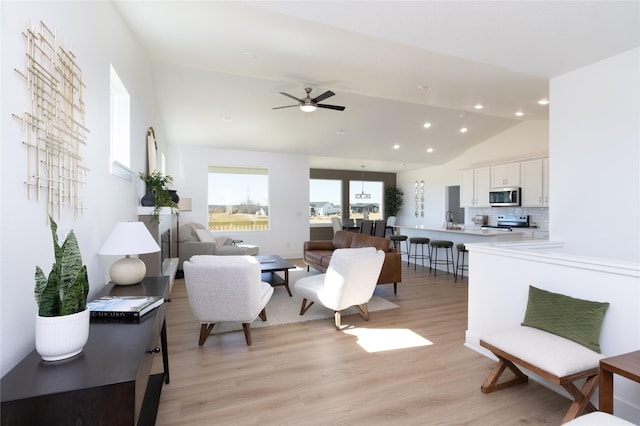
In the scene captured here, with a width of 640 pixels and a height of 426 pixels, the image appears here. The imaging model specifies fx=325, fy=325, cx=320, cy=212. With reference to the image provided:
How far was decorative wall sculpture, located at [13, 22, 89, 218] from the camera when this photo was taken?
133 cm

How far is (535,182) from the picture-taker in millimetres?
6812

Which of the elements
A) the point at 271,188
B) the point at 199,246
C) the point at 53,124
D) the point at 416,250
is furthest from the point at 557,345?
the point at 271,188

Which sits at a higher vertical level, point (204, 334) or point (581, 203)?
point (581, 203)

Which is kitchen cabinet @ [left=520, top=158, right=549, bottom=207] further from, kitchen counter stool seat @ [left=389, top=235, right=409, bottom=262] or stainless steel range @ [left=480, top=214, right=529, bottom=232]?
kitchen counter stool seat @ [left=389, top=235, right=409, bottom=262]

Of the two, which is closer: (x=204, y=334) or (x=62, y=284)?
(x=62, y=284)

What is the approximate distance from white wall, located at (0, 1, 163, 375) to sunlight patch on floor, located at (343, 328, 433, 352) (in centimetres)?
227

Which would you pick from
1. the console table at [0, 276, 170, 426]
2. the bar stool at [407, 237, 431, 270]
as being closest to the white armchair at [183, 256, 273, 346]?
the console table at [0, 276, 170, 426]

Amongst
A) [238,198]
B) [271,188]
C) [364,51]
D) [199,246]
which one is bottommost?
[199,246]

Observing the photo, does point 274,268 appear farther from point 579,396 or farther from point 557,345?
point 579,396

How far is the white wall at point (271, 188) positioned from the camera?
7332mm

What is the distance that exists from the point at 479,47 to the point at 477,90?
1413 mm

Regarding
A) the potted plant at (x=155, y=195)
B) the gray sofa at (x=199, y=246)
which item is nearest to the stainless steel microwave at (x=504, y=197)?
the gray sofa at (x=199, y=246)

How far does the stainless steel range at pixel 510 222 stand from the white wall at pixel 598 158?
4.26 metres

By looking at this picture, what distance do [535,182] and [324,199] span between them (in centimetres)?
616
